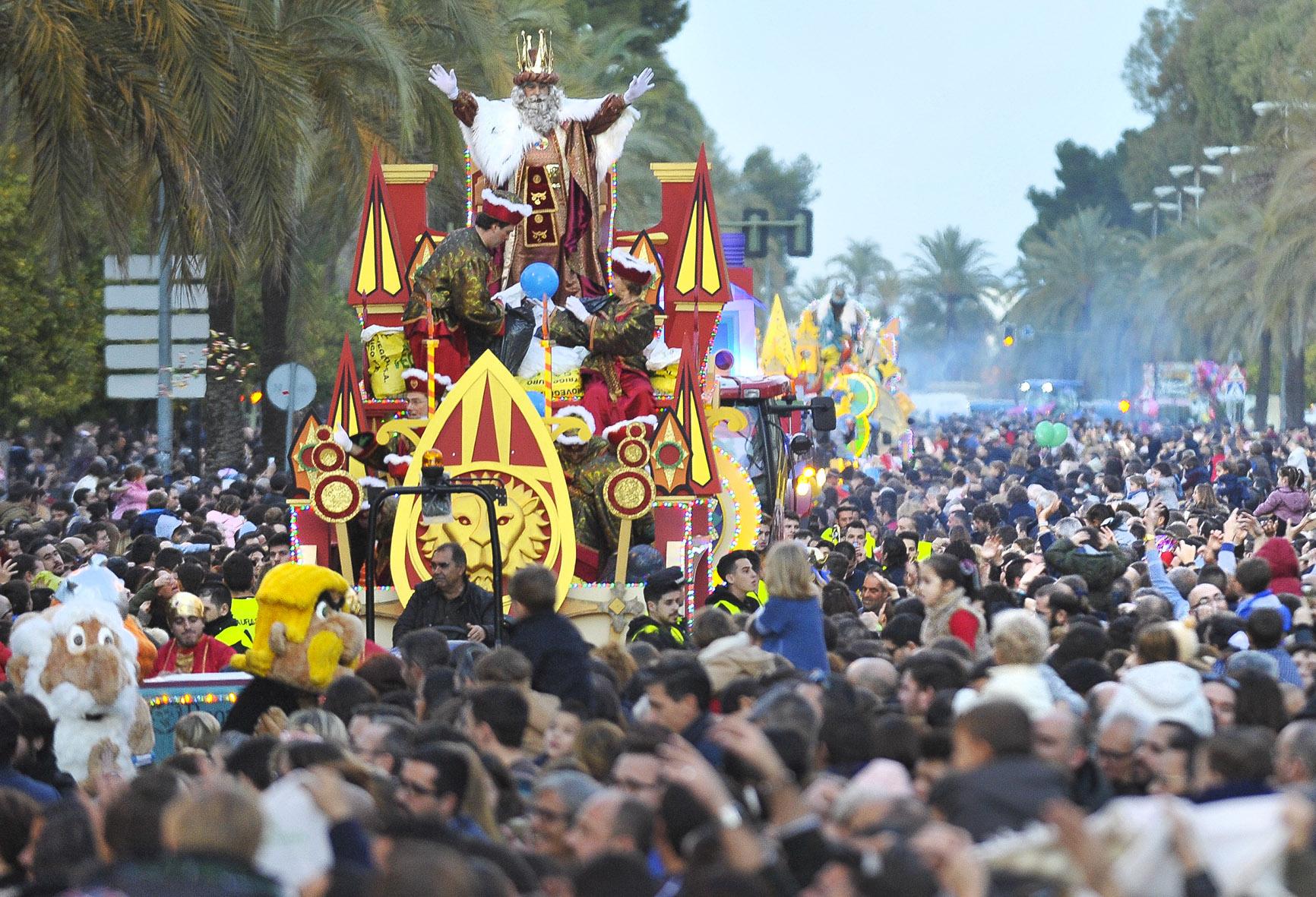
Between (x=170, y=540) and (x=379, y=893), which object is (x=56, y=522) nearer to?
(x=170, y=540)

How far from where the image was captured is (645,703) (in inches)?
309

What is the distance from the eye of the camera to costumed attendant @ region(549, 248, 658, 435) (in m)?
13.8

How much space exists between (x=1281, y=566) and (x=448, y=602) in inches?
178

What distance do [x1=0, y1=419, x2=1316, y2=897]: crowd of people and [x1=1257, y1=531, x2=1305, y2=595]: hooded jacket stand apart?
0.05 ft

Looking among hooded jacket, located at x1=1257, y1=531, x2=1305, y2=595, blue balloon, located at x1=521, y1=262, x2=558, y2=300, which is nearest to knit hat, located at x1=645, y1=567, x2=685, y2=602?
blue balloon, located at x1=521, y1=262, x2=558, y2=300

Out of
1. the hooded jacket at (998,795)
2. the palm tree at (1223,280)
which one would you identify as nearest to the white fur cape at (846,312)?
the palm tree at (1223,280)

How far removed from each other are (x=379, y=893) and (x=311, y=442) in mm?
8738

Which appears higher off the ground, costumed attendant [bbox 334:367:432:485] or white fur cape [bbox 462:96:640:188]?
white fur cape [bbox 462:96:640:188]

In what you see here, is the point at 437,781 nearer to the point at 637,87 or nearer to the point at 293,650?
the point at 293,650

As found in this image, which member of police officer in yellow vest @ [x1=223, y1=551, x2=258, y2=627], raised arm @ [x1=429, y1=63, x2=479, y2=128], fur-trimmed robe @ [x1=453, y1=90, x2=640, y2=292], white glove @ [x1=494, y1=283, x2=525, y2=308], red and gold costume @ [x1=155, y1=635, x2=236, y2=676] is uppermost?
raised arm @ [x1=429, y1=63, x2=479, y2=128]

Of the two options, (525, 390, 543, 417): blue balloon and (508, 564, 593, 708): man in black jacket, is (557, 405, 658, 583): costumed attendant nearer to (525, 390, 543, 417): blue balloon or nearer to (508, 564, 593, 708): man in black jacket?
(525, 390, 543, 417): blue balloon

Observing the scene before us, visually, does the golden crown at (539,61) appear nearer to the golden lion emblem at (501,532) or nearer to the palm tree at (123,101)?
the palm tree at (123,101)

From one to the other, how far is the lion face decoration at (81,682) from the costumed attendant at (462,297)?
4.93 meters

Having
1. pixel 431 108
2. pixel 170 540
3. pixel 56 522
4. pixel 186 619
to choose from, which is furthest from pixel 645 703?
pixel 431 108
